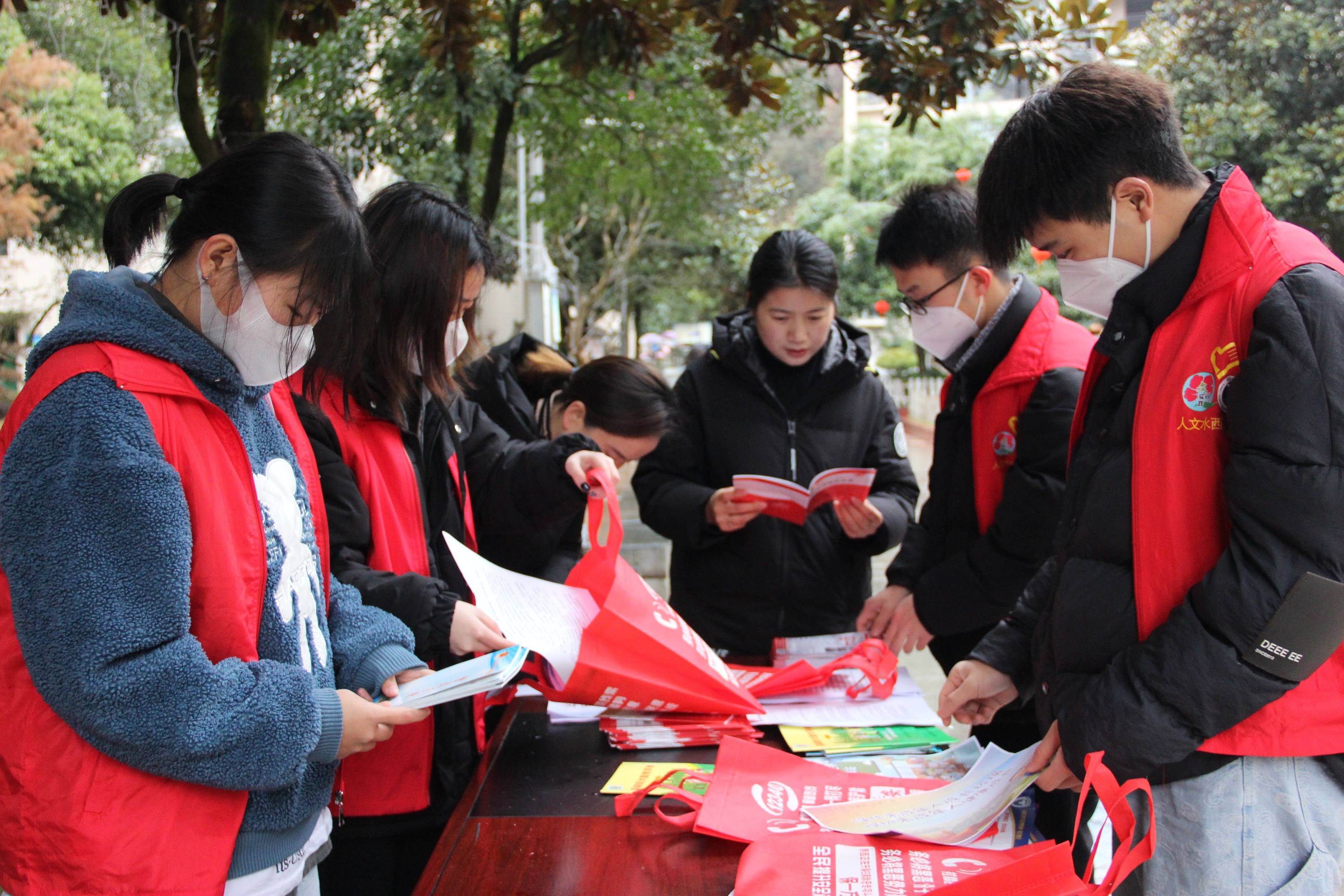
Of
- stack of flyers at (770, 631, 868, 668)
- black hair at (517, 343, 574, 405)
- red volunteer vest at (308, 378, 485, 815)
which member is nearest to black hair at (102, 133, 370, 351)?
red volunteer vest at (308, 378, 485, 815)

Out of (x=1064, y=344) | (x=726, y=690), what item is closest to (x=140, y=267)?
(x=726, y=690)

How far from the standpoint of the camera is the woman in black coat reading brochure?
2369mm

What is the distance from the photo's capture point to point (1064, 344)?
1.86 metres

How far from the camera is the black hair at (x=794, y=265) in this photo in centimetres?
236

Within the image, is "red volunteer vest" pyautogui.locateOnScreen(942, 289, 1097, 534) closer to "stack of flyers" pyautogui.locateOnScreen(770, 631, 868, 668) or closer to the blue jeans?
"stack of flyers" pyautogui.locateOnScreen(770, 631, 868, 668)

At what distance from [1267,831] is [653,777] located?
79 centimetres

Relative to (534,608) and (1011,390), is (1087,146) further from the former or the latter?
(534,608)

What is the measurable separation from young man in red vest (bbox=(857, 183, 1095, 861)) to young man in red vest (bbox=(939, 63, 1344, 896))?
0.46 metres

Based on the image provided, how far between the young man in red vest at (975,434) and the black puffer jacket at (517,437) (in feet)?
2.39

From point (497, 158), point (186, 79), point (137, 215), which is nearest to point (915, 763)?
point (137, 215)

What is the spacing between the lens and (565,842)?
1.28 metres

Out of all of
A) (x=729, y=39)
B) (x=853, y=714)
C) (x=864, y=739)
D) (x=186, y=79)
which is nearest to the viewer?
(x=864, y=739)

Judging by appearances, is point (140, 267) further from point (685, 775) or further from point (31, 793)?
point (685, 775)

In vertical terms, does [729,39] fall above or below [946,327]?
above
